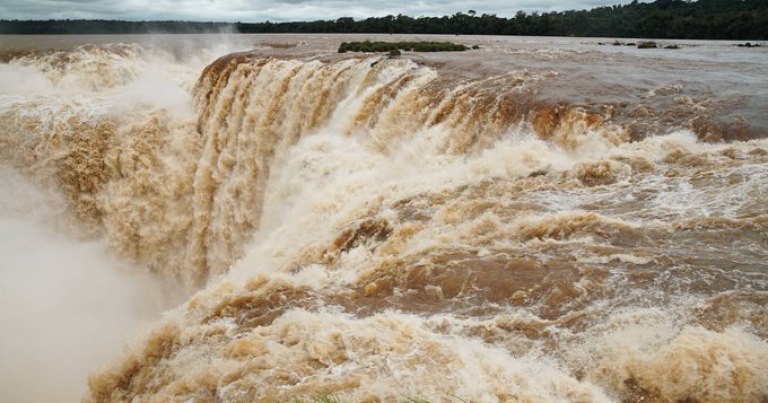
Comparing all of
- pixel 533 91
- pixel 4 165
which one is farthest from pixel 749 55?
pixel 4 165

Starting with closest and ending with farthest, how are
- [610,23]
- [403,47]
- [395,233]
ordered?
[395,233] → [403,47] → [610,23]

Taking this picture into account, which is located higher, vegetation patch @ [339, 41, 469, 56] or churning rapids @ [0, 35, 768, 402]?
vegetation patch @ [339, 41, 469, 56]

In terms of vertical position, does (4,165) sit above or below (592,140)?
below

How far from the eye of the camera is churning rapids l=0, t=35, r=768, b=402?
407cm

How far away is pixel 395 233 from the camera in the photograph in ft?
21.1

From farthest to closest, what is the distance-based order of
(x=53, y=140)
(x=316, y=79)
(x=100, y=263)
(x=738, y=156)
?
(x=53, y=140) → (x=100, y=263) → (x=316, y=79) → (x=738, y=156)

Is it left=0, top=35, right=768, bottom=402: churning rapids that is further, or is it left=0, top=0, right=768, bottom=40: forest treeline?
left=0, top=0, right=768, bottom=40: forest treeline

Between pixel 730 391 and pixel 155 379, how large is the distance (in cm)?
433

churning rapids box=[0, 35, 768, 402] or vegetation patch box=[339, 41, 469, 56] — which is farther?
vegetation patch box=[339, 41, 469, 56]

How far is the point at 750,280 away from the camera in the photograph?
4.55 metres

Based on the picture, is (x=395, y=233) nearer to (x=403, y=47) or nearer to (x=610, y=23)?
(x=403, y=47)

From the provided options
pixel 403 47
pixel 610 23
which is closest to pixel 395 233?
pixel 403 47

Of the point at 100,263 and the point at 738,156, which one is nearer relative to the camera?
the point at 738,156

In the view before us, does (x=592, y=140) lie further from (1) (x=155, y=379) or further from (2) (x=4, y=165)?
(2) (x=4, y=165)
